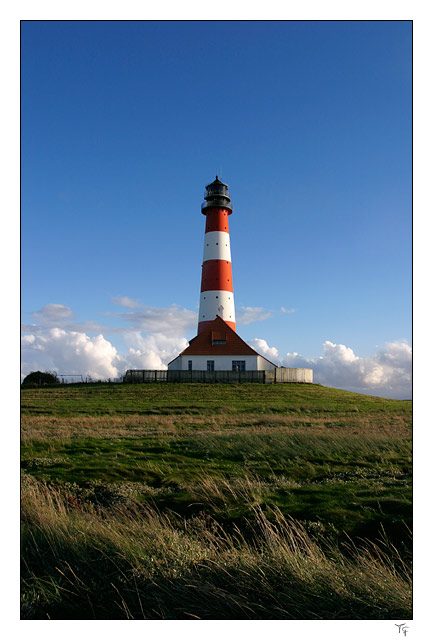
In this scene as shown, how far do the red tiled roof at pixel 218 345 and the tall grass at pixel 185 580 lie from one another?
44890 millimetres

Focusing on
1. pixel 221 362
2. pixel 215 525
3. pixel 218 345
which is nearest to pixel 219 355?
pixel 221 362

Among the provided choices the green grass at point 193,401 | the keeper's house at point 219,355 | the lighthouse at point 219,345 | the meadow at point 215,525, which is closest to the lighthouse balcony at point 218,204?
the lighthouse at point 219,345

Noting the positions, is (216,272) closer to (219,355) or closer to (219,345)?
(219,345)

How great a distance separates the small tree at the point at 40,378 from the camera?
168 feet

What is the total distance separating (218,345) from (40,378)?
21.6 meters

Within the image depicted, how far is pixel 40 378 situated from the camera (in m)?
52.0

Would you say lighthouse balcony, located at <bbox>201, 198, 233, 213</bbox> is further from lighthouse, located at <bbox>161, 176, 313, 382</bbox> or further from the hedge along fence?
the hedge along fence

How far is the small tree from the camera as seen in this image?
168ft

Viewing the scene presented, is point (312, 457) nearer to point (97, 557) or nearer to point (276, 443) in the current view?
point (276, 443)

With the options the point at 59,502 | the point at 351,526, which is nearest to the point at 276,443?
the point at 351,526

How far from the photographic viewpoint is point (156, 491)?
9.48 meters

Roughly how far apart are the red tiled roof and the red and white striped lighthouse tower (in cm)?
104

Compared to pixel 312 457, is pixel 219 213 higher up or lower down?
higher up
